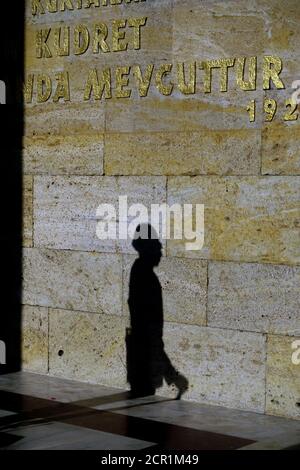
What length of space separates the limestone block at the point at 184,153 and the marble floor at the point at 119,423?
2624 mm

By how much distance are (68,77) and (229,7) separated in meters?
2.45

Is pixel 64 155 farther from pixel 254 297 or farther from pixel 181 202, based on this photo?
pixel 254 297

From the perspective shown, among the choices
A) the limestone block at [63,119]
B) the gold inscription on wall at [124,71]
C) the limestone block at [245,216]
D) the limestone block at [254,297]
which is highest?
the gold inscription on wall at [124,71]

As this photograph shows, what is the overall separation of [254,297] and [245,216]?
886 mm

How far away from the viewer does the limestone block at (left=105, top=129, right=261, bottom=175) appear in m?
10.5

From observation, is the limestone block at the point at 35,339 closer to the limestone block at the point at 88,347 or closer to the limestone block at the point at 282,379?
the limestone block at the point at 88,347

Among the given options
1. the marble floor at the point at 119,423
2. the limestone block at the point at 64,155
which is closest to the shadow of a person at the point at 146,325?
the marble floor at the point at 119,423

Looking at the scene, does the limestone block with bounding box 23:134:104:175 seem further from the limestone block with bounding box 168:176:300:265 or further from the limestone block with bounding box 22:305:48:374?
the limestone block with bounding box 22:305:48:374

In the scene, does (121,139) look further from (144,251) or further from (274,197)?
(274,197)

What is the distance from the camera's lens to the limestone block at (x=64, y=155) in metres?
11.7

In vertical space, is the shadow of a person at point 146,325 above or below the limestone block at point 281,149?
below
